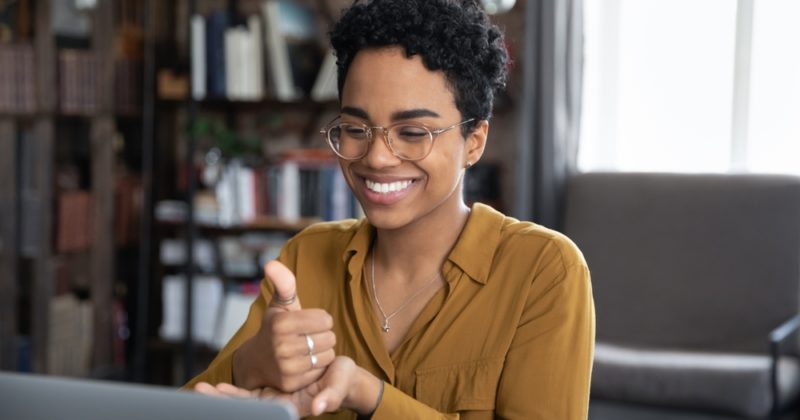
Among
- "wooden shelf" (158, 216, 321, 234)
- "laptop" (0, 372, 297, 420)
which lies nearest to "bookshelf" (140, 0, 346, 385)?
"wooden shelf" (158, 216, 321, 234)

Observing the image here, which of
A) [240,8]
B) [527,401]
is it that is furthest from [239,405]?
[240,8]

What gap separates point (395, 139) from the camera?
1294 millimetres

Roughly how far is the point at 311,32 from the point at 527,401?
2.95 meters

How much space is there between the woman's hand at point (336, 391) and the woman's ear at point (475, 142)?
0.39 metres

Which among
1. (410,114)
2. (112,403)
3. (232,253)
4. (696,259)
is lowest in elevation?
(232,253)

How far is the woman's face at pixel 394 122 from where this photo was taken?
1284 mm

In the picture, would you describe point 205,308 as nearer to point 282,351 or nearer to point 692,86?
point 692,86

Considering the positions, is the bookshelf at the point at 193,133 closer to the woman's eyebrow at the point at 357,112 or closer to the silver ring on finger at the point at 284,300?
the woman's eyebrow at the point at 357,112

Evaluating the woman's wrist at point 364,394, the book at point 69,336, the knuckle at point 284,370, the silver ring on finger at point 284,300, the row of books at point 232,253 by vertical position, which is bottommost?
the book at point 69,336

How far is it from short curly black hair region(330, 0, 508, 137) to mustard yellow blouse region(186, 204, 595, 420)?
0.67 ft

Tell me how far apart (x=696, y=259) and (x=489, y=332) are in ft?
6.86

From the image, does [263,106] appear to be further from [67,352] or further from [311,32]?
[67,352]

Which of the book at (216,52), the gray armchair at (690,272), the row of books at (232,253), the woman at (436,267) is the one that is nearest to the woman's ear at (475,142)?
the woman at (436,267)

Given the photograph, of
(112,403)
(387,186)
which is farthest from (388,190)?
(112,403)
